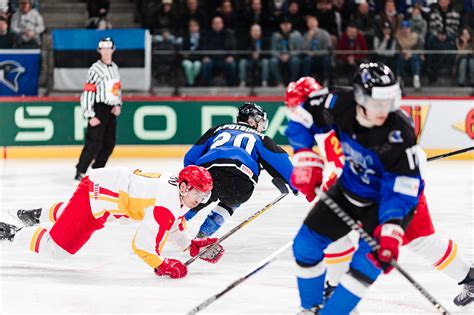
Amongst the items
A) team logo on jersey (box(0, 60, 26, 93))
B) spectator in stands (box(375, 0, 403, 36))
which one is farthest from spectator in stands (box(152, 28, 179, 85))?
spectator in stands (box(375, 0, 403, 36))

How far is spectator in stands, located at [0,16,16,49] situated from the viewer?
1125cm

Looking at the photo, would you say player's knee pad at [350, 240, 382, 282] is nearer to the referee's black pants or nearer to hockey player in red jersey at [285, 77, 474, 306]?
hockey player in red jersey at [285, 77, 474, 306]

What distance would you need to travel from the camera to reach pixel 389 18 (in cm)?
1188

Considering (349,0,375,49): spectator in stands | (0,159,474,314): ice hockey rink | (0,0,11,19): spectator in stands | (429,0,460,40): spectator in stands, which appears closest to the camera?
(0,159,474,314): ice hockey rink

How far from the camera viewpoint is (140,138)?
37.0ft

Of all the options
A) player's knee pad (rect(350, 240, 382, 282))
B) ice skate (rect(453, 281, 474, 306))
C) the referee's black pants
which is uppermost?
player's knee pad (rect(350, 240, 382, 282))

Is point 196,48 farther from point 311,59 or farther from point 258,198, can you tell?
point 258,198

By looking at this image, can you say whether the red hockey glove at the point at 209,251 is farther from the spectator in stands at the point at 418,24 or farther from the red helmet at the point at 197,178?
the spectator in stands at the point at 418,24

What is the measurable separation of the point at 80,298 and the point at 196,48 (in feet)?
23.0

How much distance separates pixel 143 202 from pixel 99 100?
420 cm

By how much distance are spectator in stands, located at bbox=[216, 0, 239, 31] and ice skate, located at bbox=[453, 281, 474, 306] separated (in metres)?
7.58

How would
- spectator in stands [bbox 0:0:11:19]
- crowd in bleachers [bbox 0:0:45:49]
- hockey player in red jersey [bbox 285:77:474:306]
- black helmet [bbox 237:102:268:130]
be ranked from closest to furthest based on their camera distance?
hockey player in red jersey [bbox 285:77:474:306] → black helmet [bbox 237:102:268:130] → crowd in bleachers [bbox 0:0:45:49] → spectator in stands [bbox 0:0:11:19]

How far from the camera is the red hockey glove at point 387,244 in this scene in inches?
143

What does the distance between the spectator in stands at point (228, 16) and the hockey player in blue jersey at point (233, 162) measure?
5.89 meters
